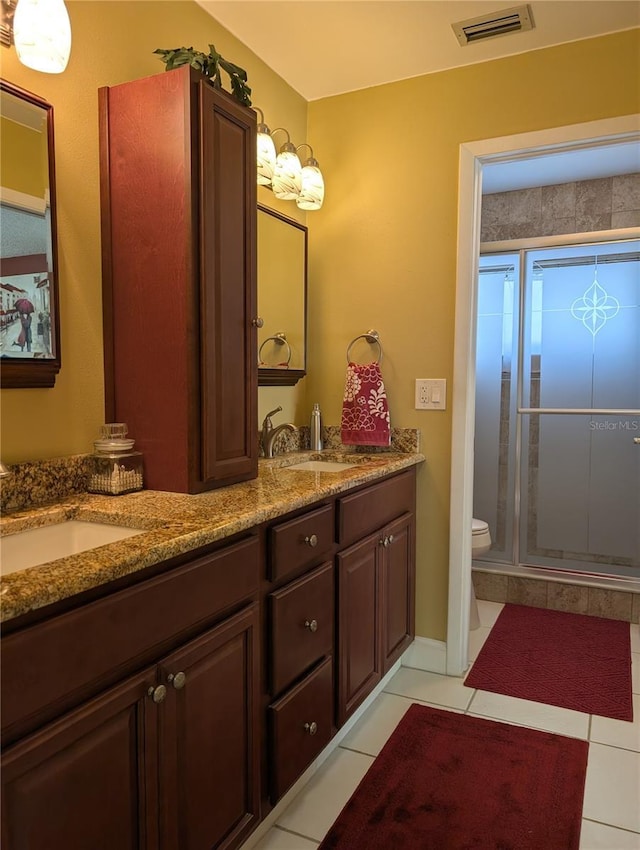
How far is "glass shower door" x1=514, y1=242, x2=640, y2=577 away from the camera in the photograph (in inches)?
130

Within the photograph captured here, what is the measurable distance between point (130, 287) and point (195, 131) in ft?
1.45

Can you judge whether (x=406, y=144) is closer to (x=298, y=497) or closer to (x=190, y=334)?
(x=190, y=334)

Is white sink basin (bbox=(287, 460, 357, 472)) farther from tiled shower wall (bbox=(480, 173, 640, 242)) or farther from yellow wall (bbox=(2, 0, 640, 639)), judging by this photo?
tiled shower wall (bbox=(480, 173, 640, 242))

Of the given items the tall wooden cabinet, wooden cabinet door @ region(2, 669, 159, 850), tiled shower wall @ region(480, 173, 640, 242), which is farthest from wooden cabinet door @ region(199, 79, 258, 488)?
tiled shower wall @ region(480, 173, 640, 242)

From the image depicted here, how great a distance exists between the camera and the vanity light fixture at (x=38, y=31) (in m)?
1.31

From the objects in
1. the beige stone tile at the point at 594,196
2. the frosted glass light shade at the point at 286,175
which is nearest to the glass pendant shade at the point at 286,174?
the frosted glass light shade at the point at 286,175

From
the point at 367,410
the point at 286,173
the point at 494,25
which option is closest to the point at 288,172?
the point at 286,173

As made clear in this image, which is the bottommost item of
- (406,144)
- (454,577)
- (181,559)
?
(454,577)

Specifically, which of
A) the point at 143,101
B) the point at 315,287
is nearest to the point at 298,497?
the point at 143,101

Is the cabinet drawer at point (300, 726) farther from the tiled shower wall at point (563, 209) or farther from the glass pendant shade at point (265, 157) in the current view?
the tiled shower wall at point (563, 209)

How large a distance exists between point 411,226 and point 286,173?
0.56 m

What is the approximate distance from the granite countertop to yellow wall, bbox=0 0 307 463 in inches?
7.4

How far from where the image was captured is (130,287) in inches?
65.6

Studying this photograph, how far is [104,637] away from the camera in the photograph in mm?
1007
